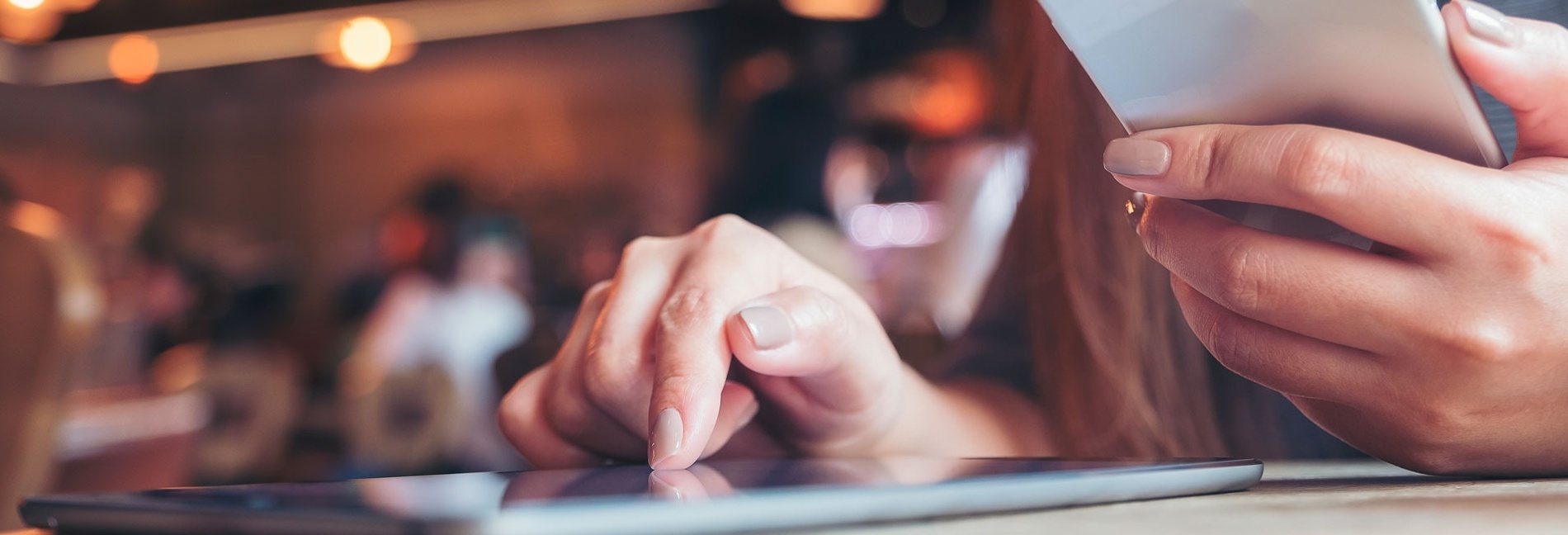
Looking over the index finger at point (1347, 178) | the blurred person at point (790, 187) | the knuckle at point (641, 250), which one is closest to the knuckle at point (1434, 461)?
the index finger at point (1347, 178)

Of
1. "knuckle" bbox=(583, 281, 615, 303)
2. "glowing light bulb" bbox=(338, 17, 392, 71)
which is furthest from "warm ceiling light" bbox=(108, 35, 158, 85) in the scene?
"knuckle" bbox=(583, 281, 615, 303)

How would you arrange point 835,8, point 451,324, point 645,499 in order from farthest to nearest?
point 835,8 < point 451,324 < point 645,499

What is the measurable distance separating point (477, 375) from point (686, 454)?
3.53 meters

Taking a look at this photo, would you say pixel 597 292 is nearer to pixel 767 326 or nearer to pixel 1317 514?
pixel 767 326

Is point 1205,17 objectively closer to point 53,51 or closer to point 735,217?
point 735,217

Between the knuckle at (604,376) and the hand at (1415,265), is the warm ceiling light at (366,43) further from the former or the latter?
the hand at (1415,265)

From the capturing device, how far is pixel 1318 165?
1.21 feet

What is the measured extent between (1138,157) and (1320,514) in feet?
0.62

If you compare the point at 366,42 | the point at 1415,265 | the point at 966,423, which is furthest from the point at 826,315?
the point at 366,42

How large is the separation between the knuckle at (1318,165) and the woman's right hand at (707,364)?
0.20 meters

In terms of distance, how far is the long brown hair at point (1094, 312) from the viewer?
90 centimetres

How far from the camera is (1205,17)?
15.4 inches

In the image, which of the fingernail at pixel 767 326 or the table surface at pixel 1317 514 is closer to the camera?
the table surface at pixel 1317 514

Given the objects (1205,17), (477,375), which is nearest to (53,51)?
(477,375)
